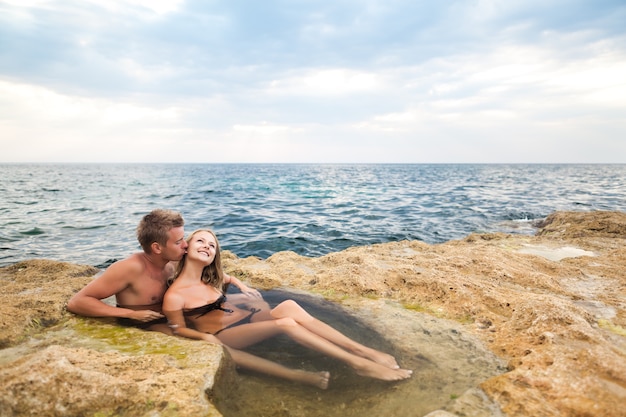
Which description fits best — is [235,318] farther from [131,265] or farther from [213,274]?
[131,265]

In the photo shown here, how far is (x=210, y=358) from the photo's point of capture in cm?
271

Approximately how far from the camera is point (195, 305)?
12.9 feet

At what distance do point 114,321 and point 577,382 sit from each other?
4.10m

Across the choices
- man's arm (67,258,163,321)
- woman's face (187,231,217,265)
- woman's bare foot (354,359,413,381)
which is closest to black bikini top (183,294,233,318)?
man's arm (67,258,163,321)

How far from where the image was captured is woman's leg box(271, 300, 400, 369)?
2961 mm

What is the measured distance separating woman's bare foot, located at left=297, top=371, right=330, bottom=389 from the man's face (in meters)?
2.02

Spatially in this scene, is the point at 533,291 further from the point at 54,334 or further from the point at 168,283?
the point at 54,334

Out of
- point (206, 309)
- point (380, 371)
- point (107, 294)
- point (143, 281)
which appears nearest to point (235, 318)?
point (206, 309)

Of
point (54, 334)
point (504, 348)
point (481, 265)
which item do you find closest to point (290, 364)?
point (504, 348)

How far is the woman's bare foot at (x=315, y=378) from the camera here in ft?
8.64

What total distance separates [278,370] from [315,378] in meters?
0.31

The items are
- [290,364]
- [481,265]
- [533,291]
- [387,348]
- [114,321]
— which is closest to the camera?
[290,364]

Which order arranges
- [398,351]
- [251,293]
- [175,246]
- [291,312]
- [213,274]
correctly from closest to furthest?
[398,351], [291,312], [175,246], [213,274], [251,293]

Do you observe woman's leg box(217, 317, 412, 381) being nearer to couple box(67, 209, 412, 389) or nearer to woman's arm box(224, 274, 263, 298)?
couple box(67, 209, 412, 389)
